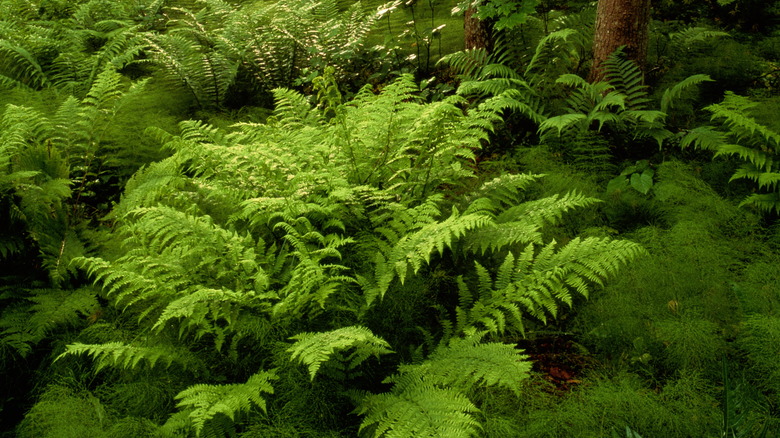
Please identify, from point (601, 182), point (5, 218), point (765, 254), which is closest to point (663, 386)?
point (765, 254)

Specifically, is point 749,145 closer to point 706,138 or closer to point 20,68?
point 706,138

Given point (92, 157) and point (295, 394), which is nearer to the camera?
point (295, 394)

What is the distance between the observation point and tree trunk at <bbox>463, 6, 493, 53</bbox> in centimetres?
476

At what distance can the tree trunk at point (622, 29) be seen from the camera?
409 cm

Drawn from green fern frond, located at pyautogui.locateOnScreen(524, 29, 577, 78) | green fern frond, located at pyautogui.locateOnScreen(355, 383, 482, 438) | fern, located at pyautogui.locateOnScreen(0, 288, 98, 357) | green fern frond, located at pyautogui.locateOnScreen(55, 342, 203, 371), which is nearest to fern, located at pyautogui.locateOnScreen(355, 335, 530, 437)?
green fern frond, located at pyautogui.locateOnScreen(355, 383, 482, 438)

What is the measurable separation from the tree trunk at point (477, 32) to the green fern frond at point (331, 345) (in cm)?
351

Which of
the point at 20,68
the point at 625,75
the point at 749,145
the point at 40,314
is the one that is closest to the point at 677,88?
the point at 625,75

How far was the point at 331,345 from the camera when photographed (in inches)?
78.3

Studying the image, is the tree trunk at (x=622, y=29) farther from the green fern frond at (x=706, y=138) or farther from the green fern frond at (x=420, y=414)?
the green fern frond at (x=420, y=414)

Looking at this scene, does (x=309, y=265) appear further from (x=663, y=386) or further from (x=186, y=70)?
(x=186, y=70)

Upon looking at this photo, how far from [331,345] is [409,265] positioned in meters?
0.91

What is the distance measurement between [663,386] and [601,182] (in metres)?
1.95

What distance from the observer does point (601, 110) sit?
3994 millimetres

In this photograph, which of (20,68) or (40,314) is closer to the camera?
(40,314)
